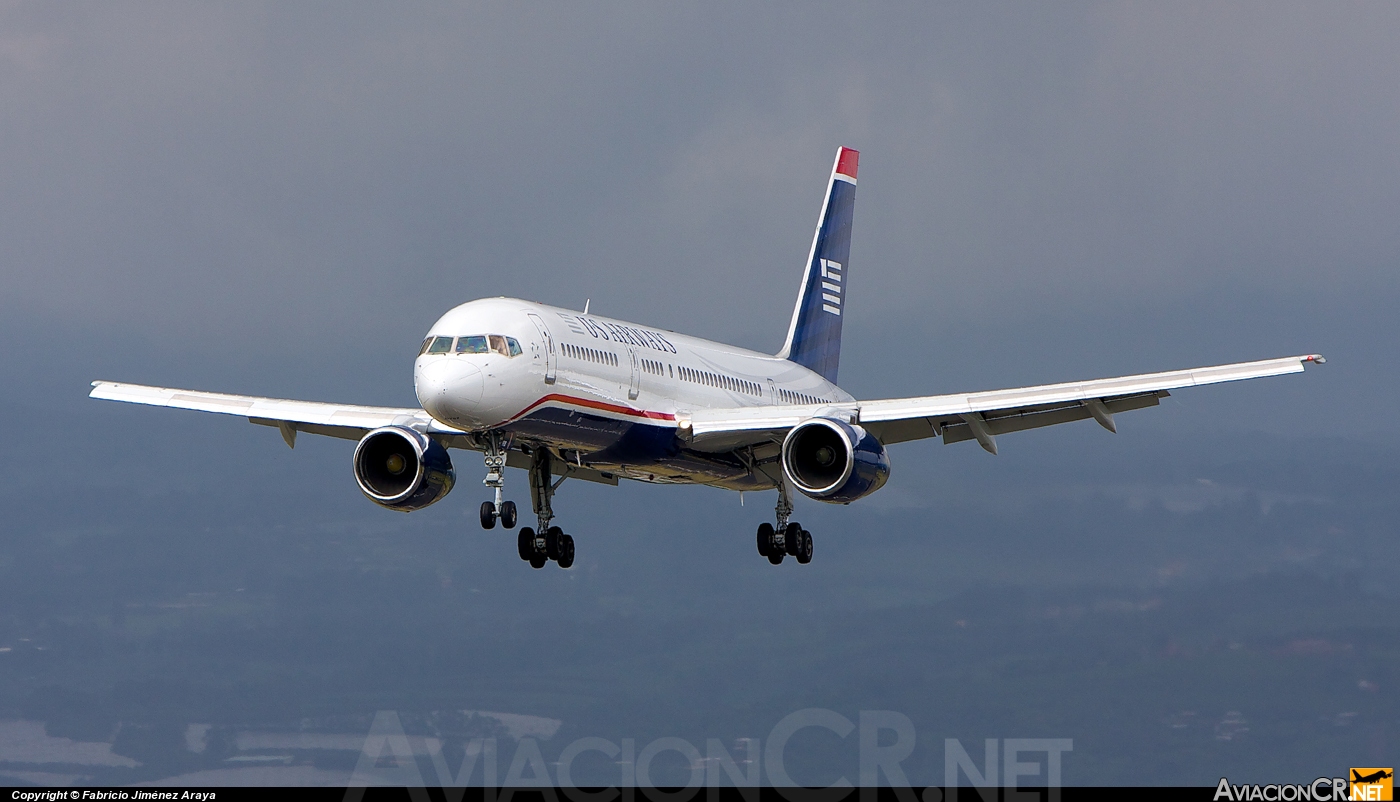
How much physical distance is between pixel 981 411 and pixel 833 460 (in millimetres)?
3718

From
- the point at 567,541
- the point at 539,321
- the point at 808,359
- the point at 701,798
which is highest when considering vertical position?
the point at 808,359

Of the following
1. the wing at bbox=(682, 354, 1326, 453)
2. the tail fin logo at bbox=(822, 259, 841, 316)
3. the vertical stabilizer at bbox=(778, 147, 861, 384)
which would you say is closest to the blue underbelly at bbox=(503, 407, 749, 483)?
the wing at bbox=(682, 354, 1326, 453)

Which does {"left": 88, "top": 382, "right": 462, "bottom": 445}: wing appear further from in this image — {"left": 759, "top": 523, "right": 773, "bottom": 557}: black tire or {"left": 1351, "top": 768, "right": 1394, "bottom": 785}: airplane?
{"left": 1351, "top": 768, "right": 1394, "bottom": 785}: airplane

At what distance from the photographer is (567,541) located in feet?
133

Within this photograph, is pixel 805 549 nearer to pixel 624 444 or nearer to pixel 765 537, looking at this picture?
pixel 765 537

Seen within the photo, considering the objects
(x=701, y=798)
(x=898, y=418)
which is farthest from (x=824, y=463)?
(x=701, y=798)

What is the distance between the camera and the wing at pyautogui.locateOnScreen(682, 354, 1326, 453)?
35500 mm

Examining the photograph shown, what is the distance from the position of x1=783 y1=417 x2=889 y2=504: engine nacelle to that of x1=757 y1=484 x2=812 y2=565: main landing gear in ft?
17.7

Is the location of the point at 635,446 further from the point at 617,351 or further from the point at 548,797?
the point at 548,797

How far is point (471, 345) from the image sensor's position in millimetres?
33469

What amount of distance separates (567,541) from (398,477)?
469 cm

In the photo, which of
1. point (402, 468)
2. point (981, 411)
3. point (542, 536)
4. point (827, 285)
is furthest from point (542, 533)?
point (827, 285)

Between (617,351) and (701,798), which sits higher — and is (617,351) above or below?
above

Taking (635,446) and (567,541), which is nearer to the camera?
(635,446)
